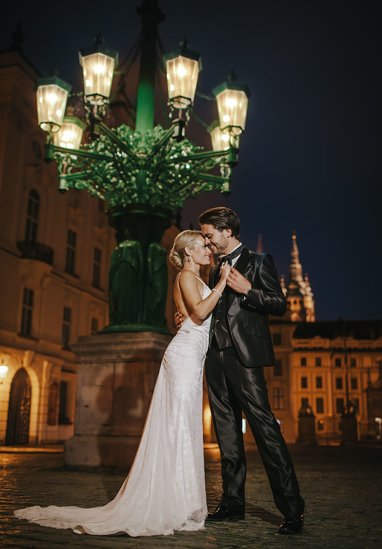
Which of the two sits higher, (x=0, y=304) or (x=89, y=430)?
(x=0, y=304)

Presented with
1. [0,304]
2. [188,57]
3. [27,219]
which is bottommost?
[0,304]

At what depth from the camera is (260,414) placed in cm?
401

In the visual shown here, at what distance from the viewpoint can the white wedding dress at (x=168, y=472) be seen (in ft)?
12.7

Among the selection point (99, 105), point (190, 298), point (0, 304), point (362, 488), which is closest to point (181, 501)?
point (190, 298)

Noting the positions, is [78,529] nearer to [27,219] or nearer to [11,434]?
[11,434]

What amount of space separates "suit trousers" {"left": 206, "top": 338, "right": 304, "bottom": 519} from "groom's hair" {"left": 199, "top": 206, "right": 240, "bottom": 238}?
2.83 ft

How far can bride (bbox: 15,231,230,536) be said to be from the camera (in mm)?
3898

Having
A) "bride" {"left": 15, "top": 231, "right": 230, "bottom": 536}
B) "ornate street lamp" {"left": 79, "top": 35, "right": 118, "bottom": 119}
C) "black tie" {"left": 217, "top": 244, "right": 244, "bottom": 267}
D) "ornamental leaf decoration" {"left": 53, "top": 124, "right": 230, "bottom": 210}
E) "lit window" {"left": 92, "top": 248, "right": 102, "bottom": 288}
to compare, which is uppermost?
"lit window" {"left": 92, "top": 248, "right": 102, "bottom": 288}

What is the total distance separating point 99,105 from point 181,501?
22.1 ft

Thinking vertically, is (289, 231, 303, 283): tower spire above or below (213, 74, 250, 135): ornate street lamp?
above

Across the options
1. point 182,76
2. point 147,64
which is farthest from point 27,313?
point 182,76

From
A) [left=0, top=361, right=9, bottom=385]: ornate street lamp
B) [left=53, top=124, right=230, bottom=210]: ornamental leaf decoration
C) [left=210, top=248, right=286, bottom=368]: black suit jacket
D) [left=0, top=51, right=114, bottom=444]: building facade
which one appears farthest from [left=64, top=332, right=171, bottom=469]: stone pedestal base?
[left=0, top=51, right=114, bottom=444]: building facade

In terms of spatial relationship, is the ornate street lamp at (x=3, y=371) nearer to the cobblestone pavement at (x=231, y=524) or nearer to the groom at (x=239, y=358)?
the cobblestone pavement at (x=231, y=524)

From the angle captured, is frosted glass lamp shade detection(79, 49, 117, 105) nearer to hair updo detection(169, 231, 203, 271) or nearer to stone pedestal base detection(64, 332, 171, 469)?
stone pedestal base detection(64, 332, 171, 469)
